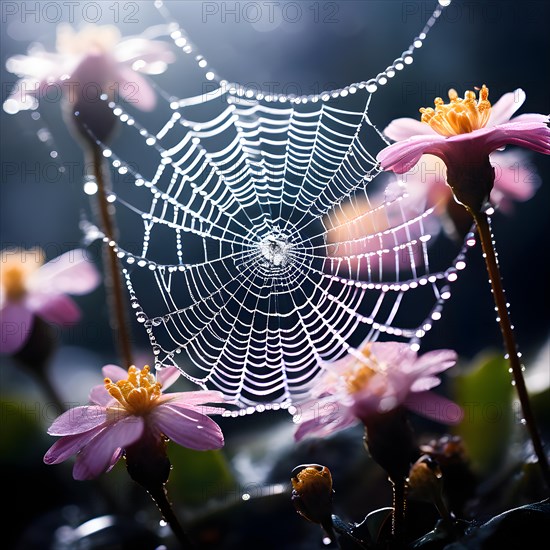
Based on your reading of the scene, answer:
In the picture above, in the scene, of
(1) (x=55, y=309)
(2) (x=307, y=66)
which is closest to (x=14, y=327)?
(1) (x=55, y=309)

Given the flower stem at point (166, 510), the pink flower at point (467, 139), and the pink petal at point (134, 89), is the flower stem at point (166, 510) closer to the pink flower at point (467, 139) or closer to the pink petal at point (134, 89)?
the pink flower at point (467, 139)

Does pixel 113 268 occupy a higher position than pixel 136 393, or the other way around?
pixel 113 268

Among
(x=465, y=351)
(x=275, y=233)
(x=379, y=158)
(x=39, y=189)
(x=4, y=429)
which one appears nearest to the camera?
(x=379, y=158)

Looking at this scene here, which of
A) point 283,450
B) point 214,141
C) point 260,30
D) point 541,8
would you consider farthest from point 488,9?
point 283,450

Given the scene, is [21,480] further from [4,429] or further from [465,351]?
[465,351]

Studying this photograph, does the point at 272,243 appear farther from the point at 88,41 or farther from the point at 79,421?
the point at 79,421

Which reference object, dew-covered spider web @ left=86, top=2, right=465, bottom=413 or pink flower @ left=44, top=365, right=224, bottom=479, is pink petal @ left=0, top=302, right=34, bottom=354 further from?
pink flower @ left=44, top=365, right=224, bottom=479
